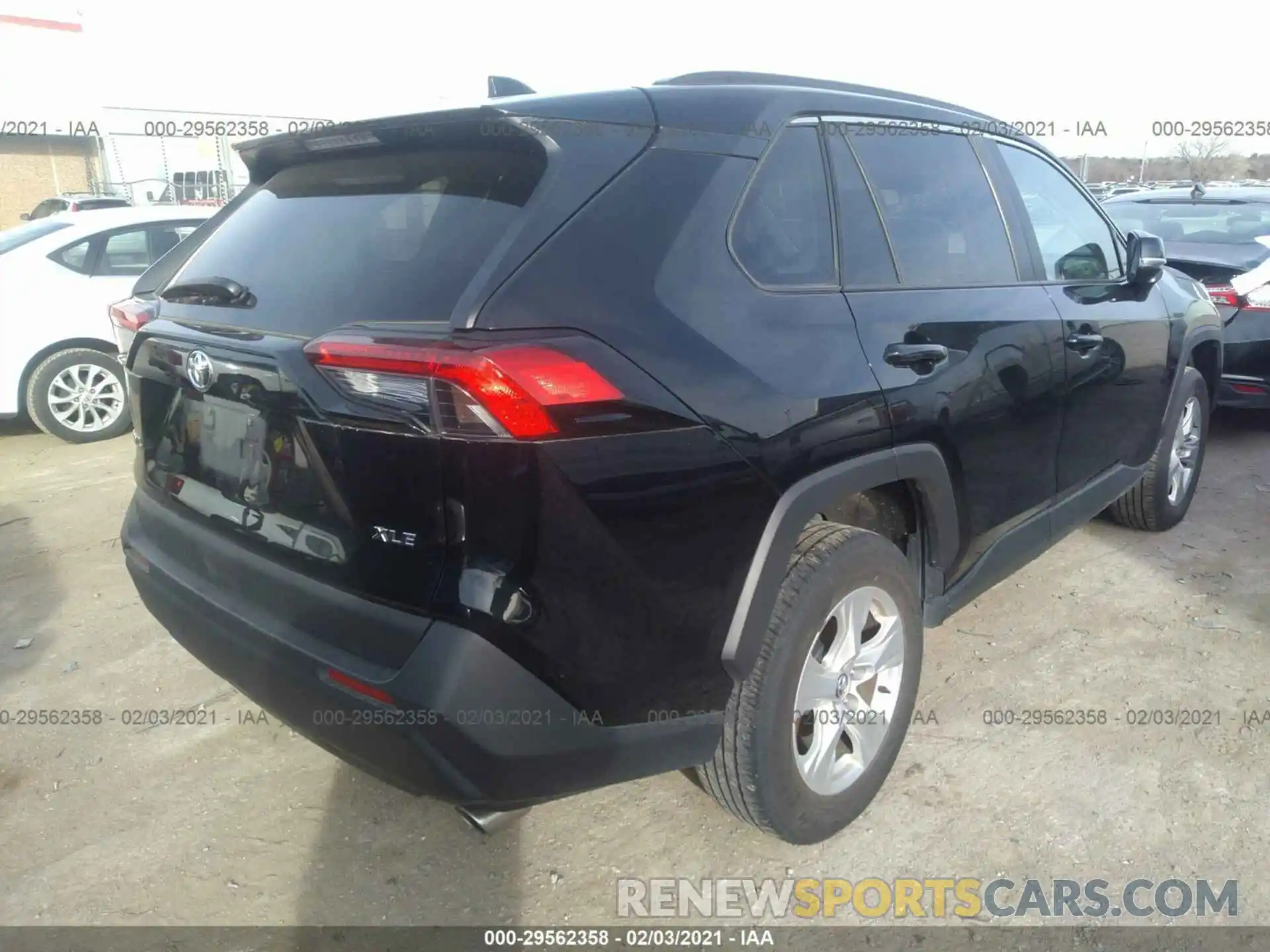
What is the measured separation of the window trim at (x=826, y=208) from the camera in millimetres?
2062

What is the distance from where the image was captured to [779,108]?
2.28 m

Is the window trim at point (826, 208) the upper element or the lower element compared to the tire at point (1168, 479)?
upper

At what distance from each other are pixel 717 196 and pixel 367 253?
78 centimetres

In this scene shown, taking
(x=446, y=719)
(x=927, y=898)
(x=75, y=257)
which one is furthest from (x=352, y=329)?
(x=75, y=257)

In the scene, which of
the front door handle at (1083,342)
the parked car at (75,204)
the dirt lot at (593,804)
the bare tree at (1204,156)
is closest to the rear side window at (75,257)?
the dirt lot at (593,804)

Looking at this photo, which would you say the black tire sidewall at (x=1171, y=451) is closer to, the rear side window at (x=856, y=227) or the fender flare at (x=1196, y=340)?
the fender flare at (x=1196, y=340)

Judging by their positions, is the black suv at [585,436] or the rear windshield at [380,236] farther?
the rear windshield at [380,236]

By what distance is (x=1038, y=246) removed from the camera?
313 centimetres

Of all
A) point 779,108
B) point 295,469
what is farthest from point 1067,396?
point 295,469

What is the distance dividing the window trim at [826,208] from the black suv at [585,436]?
0.04 feet

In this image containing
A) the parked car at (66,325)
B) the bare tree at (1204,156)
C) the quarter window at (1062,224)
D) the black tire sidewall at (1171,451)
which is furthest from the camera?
the bare tree at (1204,156)

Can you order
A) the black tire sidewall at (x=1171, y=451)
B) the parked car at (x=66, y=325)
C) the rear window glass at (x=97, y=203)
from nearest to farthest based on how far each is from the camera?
the black tire sidewall at (x=1171, y=451) → the parked car at (x=66, y=325) → the rear window glass at (x=97, y=203)

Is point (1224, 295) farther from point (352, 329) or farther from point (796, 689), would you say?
point (352, 329)

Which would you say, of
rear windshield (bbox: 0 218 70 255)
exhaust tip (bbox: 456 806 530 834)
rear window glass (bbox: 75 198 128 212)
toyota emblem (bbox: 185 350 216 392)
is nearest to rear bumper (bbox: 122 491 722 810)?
exhaust tip (bbox: 456 806 530 834)
